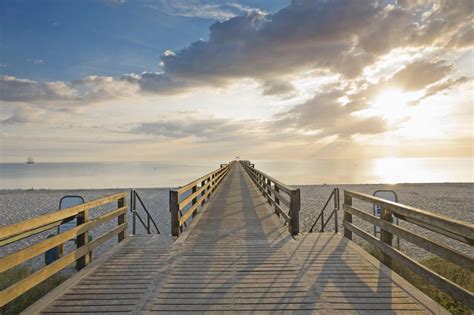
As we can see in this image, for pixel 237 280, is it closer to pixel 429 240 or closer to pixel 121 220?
pixel 429 240

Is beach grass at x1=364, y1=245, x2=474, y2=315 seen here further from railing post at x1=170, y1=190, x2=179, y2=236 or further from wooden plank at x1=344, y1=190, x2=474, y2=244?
railing post at x1=170, y1=190, x2=179, y2=236

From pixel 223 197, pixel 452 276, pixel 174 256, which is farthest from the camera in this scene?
pixel 223 197

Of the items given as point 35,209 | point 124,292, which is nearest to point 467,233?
point 124,292

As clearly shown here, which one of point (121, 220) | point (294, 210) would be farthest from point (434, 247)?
point (121, 220)

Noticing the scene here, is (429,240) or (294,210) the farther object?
(294,210)

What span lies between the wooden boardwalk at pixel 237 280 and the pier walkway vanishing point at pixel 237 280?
12 mm

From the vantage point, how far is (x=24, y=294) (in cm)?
609

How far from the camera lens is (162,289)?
4918mm

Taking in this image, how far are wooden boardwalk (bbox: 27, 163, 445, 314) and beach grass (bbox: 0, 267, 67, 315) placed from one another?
96cm

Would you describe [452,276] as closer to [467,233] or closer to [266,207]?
[467,233]

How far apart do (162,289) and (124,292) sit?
1.60 feet

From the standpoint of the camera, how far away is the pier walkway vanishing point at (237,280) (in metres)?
4.41

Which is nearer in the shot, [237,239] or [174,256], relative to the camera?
[174,256]

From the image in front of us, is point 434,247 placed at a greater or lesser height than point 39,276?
greater
